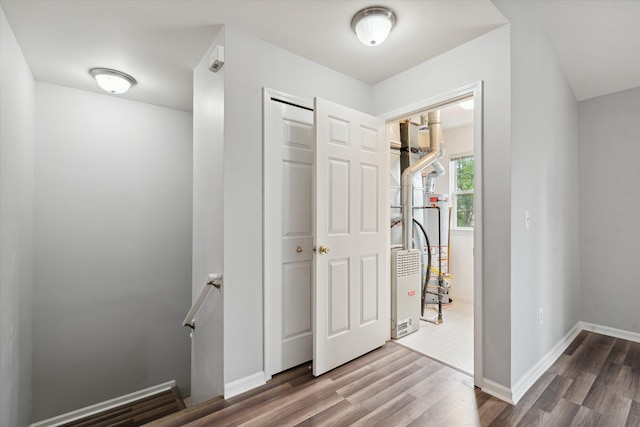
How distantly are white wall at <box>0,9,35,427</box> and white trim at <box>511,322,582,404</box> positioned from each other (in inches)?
129

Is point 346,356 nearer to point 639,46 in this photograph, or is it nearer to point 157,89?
point 157,89

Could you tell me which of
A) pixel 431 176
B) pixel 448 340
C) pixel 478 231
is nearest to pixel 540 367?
pixel 448 340

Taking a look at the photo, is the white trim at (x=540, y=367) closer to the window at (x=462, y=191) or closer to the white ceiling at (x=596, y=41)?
the window at (x=462, y=191)

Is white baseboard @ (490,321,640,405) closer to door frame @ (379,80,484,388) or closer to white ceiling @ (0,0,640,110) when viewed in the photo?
door frame @ (379,80,484,388)

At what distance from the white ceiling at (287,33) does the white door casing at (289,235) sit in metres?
0.55

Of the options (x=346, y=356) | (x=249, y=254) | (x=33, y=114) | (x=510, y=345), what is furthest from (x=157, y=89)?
(x=510, y=345)

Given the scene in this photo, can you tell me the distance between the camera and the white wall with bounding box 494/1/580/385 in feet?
6.40

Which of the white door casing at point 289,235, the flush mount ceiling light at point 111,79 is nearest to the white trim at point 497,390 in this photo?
the white door casing at point 289,235

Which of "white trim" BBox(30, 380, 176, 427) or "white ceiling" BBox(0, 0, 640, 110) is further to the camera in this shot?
"white trim" BBox(30, 380, 176, 427)

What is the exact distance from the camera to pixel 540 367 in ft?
7.28

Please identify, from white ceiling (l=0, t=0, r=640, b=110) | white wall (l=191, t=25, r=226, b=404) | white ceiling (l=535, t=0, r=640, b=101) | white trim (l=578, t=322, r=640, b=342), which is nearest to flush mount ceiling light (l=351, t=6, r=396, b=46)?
white ceiling (l=0, t=0, r=640, b=110)

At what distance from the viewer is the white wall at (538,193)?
1.95m

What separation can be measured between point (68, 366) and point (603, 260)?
17.8ft

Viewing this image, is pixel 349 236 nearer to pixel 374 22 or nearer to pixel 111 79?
pixel 374 22
